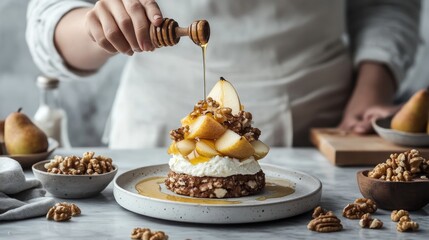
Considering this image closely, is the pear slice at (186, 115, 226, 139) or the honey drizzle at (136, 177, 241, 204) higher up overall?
the pear slice at (186, 115, 226, 139)

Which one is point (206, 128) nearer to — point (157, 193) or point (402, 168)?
point (157, 193)

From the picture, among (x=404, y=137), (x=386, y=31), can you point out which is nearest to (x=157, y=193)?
(x=404, y=137)

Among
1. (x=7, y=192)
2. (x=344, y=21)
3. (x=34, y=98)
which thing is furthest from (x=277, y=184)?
(x=34, y=98)

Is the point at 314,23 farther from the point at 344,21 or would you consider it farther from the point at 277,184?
the point at 277,184

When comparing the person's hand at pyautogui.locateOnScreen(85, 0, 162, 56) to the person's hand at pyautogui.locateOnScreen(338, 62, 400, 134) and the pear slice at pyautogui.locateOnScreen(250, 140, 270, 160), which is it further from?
the person's hand at pyautogui.locateOnScreen(338, 62, 400, 134)

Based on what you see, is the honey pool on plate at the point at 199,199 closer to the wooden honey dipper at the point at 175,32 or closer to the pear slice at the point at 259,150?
the pear slice at the point at 259,150

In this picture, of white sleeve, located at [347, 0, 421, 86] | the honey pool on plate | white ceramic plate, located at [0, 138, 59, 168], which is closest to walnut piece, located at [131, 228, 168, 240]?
the honey pool on plate

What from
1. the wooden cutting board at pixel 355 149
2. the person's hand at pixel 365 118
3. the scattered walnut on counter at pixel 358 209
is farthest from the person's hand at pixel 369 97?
the scattered walnut on counter at pixel 358 209
